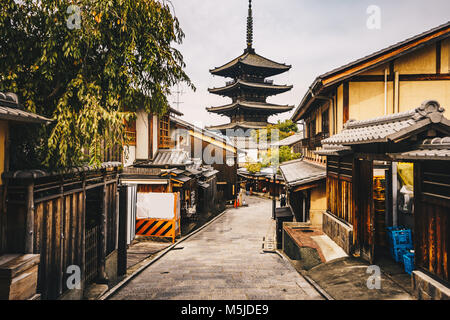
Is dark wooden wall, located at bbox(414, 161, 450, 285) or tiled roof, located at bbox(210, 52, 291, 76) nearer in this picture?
dark wooden wall, located at bbox(414, 161, 450, 285)

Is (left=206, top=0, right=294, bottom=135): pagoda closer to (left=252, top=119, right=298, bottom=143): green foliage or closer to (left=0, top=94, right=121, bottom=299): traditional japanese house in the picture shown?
(left=252, top=119, right=298, bottom=143): green foliage

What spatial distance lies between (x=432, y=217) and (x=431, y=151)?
1.35 meters

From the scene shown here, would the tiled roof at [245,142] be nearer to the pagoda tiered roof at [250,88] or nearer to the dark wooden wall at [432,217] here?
the pagoda tiered roof at [250,88]

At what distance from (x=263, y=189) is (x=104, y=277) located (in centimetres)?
3170

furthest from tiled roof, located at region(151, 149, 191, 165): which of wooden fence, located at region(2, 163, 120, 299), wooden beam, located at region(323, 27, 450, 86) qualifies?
wooden beam, located at region(323, 27, 450, 86)

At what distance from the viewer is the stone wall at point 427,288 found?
5270mm

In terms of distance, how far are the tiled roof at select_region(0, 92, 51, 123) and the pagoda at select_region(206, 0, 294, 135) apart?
42.0 meters

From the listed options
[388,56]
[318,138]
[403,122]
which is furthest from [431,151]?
[318,138]

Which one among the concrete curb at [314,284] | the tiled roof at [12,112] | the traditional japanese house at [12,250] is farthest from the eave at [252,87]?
the traditional japanese house at [12,250]

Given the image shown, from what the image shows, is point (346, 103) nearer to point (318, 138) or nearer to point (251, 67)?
point (318, 138)

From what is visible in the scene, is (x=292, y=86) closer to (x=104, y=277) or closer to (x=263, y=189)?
(x=263, y=189)

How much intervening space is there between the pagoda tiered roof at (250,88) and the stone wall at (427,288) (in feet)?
137

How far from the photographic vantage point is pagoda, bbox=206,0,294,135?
153ft

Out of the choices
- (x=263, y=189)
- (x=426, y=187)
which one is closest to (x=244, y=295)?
(x=426, y=187)
